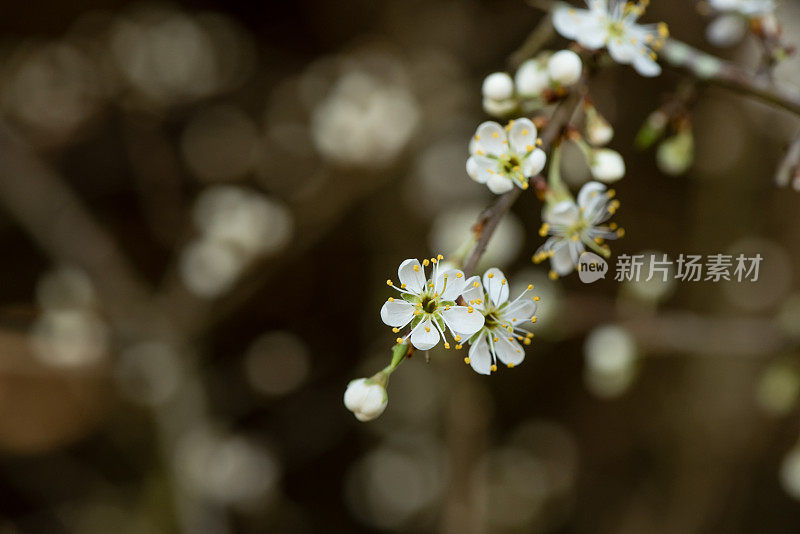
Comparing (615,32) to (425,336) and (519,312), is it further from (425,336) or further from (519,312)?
(425,336)

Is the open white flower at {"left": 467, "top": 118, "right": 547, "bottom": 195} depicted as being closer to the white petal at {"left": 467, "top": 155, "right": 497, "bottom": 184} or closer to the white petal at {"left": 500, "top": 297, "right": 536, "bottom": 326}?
the white petal at {"left": 467, "top": 155, "right": 497, "bottom": 184}

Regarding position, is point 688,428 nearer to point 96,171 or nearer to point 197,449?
point 197,449

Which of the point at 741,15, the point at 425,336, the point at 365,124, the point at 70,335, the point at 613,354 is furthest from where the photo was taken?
the point at 365,124

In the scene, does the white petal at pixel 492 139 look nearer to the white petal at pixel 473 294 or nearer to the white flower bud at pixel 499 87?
the white flower bud at pixel 499 87

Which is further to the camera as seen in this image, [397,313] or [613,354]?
[613,354]

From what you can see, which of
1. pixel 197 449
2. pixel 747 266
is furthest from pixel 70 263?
pixel 747 266

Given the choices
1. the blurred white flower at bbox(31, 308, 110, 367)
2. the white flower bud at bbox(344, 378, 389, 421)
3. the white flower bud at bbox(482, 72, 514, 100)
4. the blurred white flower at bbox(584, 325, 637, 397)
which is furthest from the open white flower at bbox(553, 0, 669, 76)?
the blurred white flower at bbox(31, 308, 110, 367)

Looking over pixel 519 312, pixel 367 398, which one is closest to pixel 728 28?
pixel 519 312
